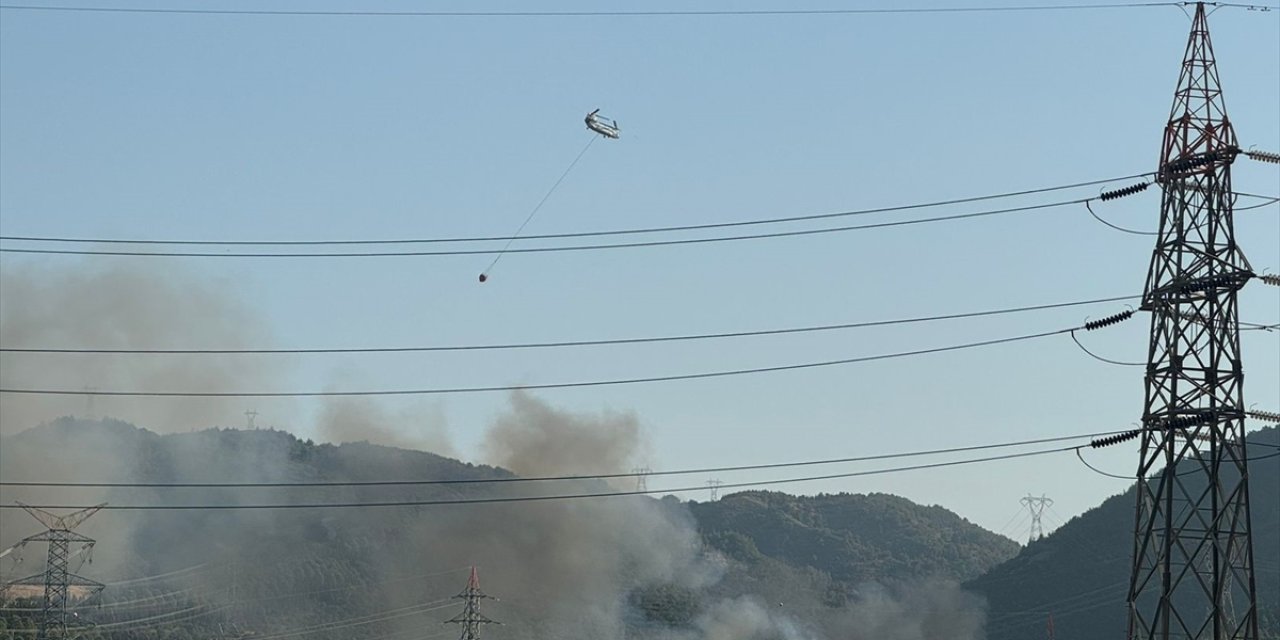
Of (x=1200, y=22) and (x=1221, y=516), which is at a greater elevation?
(x=1200, y=22)

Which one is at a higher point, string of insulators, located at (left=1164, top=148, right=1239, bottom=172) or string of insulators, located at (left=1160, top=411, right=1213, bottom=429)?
string of insulators, located at (left=1164, top=148, right=1239, bottom=172)

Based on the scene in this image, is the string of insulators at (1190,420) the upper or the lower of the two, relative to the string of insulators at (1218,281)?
lower

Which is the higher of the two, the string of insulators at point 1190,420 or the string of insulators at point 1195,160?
the string of insulators at point 1195,160

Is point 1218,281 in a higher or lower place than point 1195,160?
lower

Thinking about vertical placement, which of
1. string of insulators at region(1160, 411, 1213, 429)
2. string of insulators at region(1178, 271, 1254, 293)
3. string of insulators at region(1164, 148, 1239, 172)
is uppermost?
string of insulators at region(1164, 148, 1239, 172)

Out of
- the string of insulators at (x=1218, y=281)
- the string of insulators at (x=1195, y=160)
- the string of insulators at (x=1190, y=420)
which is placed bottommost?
the string of insulators at (x=1190, y=420)

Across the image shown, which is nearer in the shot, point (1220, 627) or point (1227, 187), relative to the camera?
point (1220, 627)

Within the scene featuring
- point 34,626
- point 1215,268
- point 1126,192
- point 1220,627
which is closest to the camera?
point 1220,627

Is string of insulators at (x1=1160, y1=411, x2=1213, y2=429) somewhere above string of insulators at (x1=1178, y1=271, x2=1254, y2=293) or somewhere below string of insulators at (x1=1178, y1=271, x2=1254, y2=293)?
below

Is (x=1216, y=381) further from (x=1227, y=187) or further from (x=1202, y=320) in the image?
(x=1227, y=187)

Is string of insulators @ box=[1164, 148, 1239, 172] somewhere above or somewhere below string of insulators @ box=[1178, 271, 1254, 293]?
above

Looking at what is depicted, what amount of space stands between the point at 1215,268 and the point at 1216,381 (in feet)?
13.4

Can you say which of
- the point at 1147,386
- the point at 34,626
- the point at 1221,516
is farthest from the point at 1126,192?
the point at 34,626

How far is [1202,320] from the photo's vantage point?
58.4 metres
